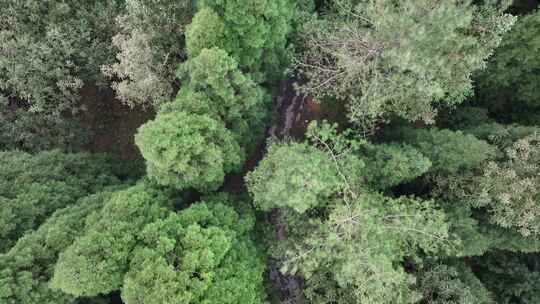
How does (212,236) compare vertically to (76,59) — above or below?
below

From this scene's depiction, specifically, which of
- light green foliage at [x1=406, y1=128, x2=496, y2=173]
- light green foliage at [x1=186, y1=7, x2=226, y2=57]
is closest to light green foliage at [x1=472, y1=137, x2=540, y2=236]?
light green foliage at [x1=406, y1=128, x2=496, y2=173]

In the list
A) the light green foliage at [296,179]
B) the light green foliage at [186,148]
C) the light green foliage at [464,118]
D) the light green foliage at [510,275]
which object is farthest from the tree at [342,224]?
the light green foliage at [464,118]

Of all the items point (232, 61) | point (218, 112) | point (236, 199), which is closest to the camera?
point (232, 61)

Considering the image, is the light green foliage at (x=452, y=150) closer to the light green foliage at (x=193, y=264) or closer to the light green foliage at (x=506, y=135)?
the light green foliage at (x=506, y=135)

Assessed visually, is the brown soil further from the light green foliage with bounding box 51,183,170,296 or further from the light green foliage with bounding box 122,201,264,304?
the light green foliage with bounding box 122,201,264,304

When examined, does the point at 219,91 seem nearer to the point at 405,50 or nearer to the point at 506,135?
the point at 405,50

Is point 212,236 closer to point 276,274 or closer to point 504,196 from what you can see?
point 276,274

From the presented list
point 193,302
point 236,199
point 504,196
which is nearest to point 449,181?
point 504,196
